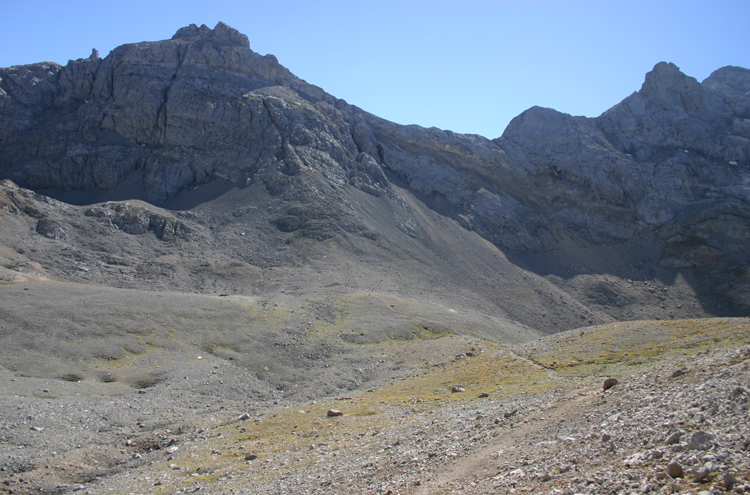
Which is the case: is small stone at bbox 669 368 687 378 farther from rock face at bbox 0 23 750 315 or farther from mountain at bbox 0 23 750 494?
rock face at bbox 0 23 750 315

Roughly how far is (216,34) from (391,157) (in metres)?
70.1

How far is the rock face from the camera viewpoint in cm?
12331

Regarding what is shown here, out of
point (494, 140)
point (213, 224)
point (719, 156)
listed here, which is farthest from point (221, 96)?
point (719, 156)

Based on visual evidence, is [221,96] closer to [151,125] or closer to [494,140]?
[151,125]

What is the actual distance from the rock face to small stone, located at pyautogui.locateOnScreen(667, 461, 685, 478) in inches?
3970

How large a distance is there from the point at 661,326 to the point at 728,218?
117m

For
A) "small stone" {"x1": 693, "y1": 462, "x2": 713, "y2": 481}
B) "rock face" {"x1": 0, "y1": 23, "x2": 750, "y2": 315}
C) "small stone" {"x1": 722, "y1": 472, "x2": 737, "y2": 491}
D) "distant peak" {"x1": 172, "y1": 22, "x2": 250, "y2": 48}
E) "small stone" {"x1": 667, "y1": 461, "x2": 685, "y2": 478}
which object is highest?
"distant peak" {"x1": 172, "y1": 22, "x2": 250, "y2": 48}

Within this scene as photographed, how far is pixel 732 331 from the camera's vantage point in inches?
1567

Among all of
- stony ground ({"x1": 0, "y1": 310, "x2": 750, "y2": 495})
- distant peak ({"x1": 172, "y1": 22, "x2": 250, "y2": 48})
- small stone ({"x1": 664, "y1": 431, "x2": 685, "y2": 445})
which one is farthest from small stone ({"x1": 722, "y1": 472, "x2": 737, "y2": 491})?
distant peak ({"x1": 172, "y1": 22, "x2": 250, "y2": 48})

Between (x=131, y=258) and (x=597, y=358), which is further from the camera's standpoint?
(x=131, y=258)

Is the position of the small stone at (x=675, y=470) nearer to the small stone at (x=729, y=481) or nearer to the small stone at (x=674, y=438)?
the small stone at (x=729, y=481)

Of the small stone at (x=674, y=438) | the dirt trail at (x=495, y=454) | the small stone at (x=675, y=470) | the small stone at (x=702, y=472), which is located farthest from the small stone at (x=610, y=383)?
the small stone at (x=702, y=472)

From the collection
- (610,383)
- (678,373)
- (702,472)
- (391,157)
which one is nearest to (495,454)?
(702,472)

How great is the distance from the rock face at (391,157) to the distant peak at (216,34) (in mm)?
655
